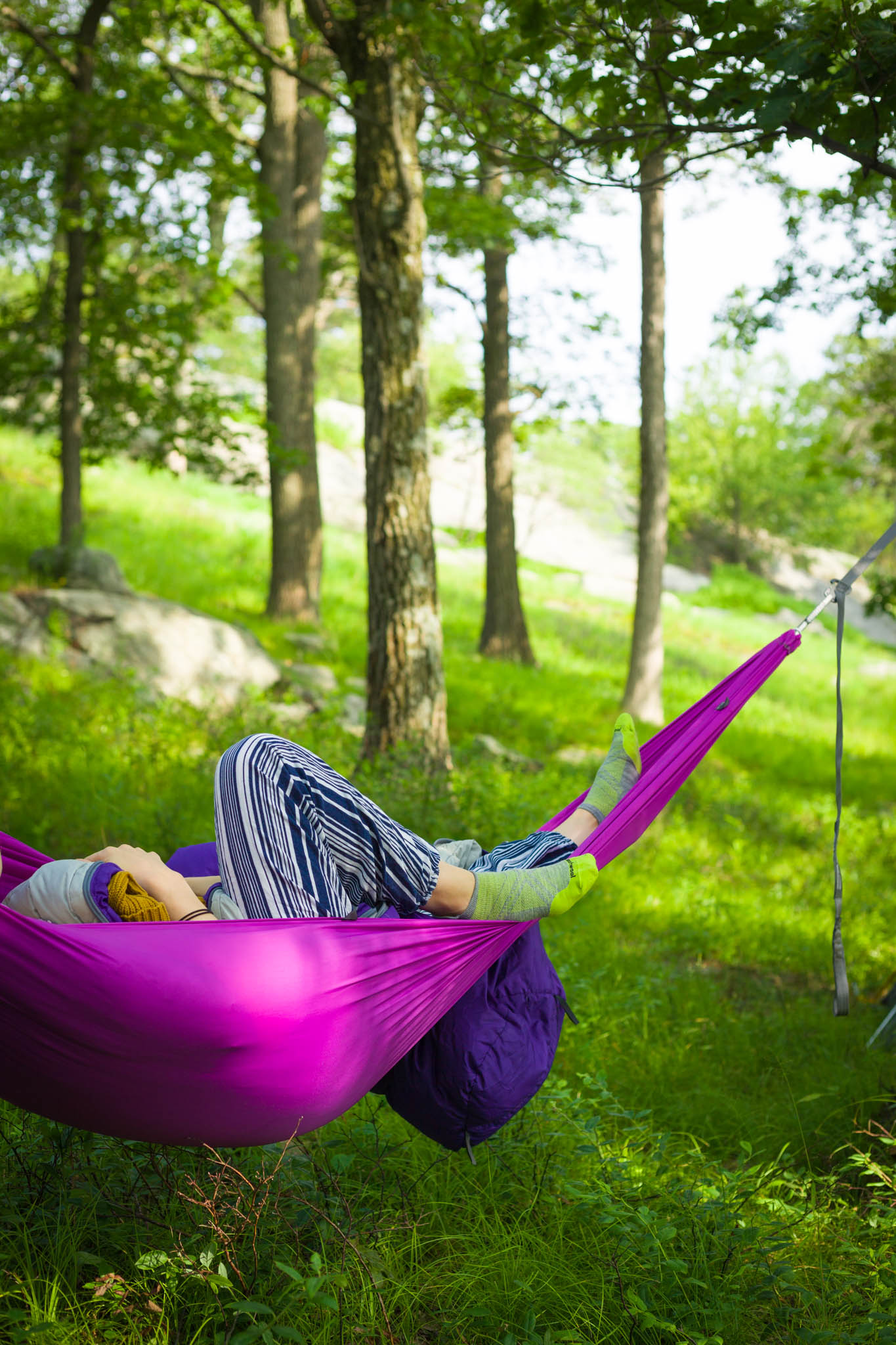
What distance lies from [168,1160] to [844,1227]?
1.28 metres

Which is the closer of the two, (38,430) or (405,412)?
(405,412)

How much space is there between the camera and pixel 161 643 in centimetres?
582

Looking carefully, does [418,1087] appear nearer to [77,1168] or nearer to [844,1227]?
[77,1168]

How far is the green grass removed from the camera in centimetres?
148

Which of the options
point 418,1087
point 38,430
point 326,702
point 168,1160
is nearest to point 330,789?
point 418,1087

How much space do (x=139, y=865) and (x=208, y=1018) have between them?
17.3 inches

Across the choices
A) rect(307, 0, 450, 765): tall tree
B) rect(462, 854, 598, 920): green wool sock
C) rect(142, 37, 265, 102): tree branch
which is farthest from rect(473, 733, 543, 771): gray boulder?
rect(142, 37, 265, 102): tree branch

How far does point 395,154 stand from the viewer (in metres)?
3.88

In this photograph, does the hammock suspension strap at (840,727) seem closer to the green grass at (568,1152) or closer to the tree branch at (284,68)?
the green grass at (568,1152)

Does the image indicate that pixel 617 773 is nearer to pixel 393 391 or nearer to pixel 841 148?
pixel 841 148

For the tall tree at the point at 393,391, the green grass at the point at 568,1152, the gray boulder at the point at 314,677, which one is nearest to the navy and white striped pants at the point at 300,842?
the green grass at the point at 568,1152

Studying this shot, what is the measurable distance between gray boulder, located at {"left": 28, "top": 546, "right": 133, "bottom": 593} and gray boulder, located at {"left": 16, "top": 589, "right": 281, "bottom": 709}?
0.09 m

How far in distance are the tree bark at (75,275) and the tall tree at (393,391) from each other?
2.35 meters

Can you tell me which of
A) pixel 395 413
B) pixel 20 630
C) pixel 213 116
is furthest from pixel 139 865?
pixel 213 116
